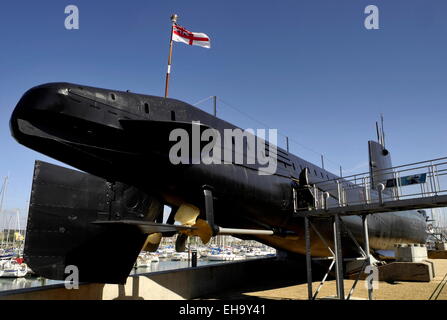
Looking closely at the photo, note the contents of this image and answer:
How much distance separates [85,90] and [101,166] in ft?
6.17

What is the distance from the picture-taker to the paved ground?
13.2 metres

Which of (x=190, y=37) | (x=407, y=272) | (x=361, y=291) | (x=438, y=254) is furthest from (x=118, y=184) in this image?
(x=438, y=254)

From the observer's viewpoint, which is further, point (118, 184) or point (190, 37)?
point (190, 37)

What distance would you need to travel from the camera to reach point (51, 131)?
7480mm

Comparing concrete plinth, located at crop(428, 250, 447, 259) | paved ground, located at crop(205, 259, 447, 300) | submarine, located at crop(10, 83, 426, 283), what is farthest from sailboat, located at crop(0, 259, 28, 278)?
concrete plinth, located at crop(428, 250, 447, 259)

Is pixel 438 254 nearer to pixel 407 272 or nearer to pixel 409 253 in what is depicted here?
pixel 409 253

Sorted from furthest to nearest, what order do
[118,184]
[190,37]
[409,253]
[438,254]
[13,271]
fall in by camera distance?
[13,271] < [438,254] < [409,253] < [190,37] < [118,184]

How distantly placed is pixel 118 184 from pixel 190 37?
24.4 ft

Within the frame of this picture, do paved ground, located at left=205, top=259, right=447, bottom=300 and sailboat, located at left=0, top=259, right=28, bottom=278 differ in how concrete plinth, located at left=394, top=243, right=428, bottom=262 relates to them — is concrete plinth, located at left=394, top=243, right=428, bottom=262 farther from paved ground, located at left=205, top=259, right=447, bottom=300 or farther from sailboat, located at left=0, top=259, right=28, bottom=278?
sailboat, located at left=0, top=259, right=28, bottom=278

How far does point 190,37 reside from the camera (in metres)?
14.9

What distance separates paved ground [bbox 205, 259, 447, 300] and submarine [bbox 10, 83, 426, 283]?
10.4 feet

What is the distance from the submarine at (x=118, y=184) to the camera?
25.1ft
